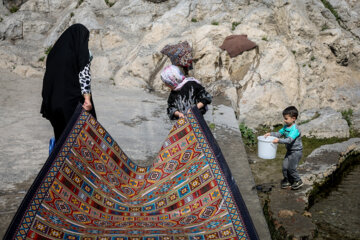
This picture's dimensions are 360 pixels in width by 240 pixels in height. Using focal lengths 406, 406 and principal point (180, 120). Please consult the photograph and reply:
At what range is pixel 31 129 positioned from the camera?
6.27 metres

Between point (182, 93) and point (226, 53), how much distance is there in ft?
20.5

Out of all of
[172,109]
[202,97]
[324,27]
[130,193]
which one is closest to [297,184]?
[202,97]

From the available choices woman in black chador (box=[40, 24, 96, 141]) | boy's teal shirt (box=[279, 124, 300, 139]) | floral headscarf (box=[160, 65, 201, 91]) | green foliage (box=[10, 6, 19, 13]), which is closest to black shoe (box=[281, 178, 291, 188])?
boy's teal shirt (box=[279, 124, 300, 139])

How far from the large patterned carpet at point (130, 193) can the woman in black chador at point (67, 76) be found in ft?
0.59

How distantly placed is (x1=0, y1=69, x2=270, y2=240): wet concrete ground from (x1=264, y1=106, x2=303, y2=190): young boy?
1.83 feet

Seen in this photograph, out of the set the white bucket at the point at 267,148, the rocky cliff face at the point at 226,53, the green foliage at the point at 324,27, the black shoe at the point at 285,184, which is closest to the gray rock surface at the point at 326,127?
the rocky cliff face at the point at 226,53

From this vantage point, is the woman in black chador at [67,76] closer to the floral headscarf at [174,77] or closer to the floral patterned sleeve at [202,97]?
the floral headscarf at [174,77]

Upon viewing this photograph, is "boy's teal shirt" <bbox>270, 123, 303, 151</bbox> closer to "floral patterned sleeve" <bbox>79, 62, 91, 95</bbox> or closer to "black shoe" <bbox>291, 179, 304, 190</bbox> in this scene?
"black shoe" <bbox>291, 179, 304, 190</bbox>

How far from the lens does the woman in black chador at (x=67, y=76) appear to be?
3.89 metres

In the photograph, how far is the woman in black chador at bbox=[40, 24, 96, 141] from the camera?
389 centimetres

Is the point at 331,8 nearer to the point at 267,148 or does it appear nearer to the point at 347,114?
the point at 347,114

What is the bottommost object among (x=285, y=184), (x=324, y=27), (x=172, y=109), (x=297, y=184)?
(x=324, y=27)

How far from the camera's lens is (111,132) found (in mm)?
6281

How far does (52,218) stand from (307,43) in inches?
367
